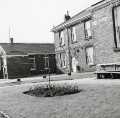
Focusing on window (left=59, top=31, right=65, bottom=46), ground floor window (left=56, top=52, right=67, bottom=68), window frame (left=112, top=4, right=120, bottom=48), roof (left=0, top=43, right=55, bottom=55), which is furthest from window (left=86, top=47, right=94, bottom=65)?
roof (left=0, top=43, right=55, bottom=55)

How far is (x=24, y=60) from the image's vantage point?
4197 centimetres

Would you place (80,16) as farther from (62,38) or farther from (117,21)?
(117,21)

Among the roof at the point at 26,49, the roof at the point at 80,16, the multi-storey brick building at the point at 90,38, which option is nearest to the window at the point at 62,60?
the multi-storey brick building at the point at 90,38

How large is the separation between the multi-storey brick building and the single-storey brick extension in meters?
3.80

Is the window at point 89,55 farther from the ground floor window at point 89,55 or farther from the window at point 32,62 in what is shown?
the window at point 32,62

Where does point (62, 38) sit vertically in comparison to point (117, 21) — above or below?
above

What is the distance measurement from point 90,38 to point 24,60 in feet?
46.8

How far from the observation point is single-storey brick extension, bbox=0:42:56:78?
4044 centimetres

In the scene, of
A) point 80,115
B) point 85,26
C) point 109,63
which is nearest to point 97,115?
point 80,115

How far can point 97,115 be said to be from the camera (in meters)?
7.87

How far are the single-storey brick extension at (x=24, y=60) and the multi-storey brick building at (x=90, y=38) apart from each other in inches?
150

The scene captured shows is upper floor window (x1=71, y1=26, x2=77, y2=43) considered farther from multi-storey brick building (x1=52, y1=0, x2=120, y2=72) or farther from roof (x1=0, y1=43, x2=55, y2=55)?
roof (x1=0, y1=43, x2=55, y2=55)

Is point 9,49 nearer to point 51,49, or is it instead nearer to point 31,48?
point 31,48

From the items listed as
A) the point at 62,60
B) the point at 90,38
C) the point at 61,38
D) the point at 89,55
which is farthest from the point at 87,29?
the point at 62,60
